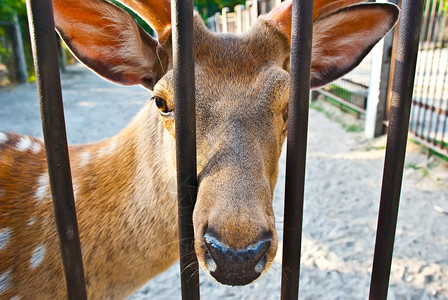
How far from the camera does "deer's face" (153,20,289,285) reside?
119 centimetres

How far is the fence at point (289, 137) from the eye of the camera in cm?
107

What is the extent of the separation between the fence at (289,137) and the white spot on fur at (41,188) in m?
0.99

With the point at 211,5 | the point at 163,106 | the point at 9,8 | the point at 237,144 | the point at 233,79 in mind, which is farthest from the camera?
the point at 211,5

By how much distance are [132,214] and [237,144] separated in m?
0.94

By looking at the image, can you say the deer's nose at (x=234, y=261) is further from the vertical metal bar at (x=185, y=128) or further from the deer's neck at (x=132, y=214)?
the deer's neck at (x=132, y=214)

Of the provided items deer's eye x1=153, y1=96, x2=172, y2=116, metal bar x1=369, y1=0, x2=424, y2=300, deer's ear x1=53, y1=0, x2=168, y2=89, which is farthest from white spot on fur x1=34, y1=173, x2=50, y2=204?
metal bar x1=369, y1=0, x2=424, y2=300

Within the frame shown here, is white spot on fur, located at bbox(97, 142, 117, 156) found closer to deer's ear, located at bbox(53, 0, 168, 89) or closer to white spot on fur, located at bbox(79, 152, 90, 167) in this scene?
white spot on fur, located at bbox(79, 152, 90, 167)

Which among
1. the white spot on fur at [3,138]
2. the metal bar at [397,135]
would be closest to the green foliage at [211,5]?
the white spot on fur at [3,138]

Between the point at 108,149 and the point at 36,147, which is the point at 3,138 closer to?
the point at 36,147

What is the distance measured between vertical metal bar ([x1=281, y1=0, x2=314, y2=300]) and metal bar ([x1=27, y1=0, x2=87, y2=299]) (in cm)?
69

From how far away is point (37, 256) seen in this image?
192 centimetres

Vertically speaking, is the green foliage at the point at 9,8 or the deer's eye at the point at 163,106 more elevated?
the deer's eye at the point at 163,106

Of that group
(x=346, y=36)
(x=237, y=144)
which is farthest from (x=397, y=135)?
(x=346, y=36)

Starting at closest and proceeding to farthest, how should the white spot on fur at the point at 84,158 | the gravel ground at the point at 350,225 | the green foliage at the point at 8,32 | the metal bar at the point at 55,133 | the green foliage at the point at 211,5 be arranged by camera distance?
the metal bar at the point at 55,133, the white spot on fur at the point at 84,158, the gravel ground at the point at 350,225, the green foliage at the point at 8,32, the green foliage at the point at 211,5
